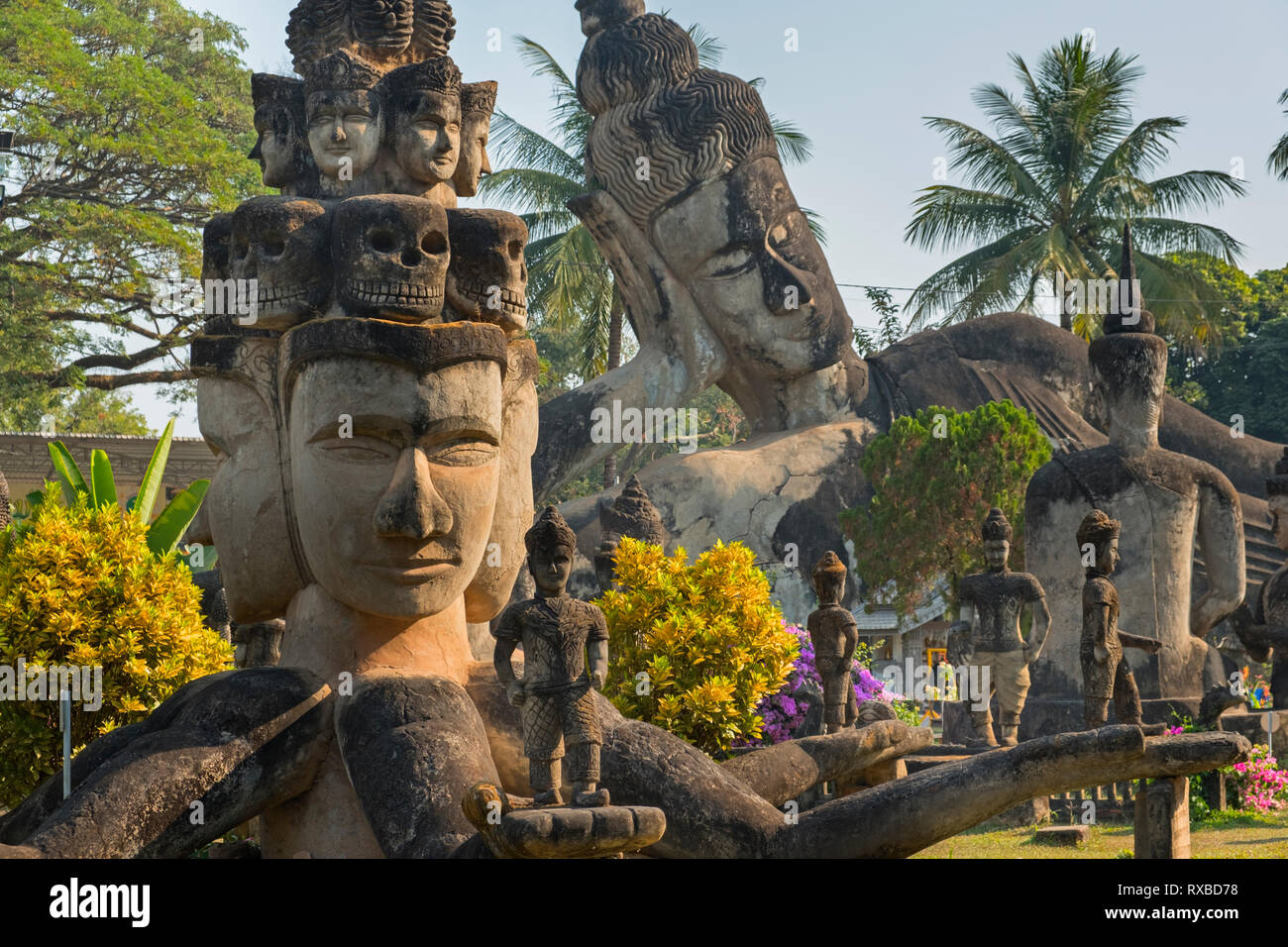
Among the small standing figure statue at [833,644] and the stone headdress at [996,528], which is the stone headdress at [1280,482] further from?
the small standing figure statue at [833,644]

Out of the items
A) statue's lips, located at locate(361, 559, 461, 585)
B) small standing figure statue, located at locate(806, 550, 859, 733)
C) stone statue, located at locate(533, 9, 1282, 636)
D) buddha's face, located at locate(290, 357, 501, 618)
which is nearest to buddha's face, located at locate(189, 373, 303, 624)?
buddha's face, located at locate(290, 357, 501, 618)

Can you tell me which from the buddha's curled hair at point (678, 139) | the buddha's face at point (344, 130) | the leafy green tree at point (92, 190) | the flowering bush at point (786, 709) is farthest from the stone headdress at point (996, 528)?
the leafy green tree at point (92, 190)

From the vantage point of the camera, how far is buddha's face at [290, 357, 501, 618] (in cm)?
498

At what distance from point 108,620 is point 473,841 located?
145 inches

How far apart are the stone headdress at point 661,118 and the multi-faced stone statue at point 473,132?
10.3 meters

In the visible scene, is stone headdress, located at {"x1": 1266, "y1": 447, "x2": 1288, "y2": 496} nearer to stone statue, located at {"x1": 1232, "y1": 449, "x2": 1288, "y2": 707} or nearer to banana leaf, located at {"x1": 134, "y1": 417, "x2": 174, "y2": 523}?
stone statue, located at {"x1": 1232, "y1": 449, "x2": 1288, "y2": 707}

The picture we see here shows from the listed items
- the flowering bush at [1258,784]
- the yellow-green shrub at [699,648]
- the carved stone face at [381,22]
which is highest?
the carved stone face at [381,22]

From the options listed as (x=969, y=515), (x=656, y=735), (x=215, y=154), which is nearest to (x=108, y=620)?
(x=656, y=735)

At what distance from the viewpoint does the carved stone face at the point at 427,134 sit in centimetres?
563

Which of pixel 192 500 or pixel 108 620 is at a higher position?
pixel 192 500

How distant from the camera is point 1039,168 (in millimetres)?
24469

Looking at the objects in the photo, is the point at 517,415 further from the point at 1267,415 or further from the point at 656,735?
the point at 1267,415
